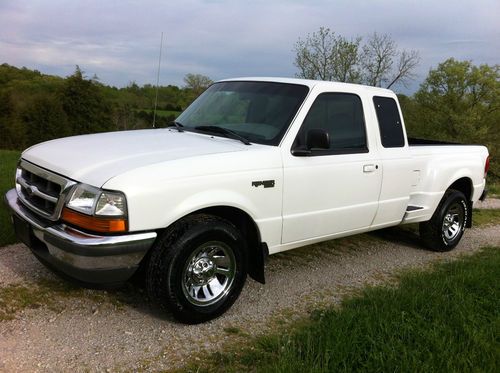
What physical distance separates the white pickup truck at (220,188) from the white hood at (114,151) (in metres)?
0.01

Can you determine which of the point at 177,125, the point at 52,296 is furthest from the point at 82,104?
the point at 52,296

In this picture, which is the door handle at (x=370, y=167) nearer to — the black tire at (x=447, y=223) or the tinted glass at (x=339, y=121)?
the tinted glass at (x=339, y=121)

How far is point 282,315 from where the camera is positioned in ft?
12.6

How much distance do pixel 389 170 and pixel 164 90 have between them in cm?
438

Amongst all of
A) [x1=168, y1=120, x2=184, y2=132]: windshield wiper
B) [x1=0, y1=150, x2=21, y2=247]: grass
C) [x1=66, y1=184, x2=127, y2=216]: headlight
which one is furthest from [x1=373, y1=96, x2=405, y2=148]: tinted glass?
[x1=0, y1=150, x2=21, y2=247]: grass

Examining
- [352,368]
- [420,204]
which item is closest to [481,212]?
[420,204]

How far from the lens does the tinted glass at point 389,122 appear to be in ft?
16.1

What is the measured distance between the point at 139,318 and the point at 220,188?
1214 mm

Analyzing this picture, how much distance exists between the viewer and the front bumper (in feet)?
9.89

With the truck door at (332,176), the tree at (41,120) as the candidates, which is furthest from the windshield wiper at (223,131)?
the tree at (41,120)

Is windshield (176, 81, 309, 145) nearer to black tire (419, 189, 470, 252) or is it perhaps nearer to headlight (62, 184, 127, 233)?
headlight (62, 184, 127, 233)

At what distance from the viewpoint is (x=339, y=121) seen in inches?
177

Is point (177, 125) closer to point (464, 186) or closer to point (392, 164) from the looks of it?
point (392, 164)

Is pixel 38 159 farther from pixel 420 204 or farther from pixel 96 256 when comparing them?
pixel 420 204
